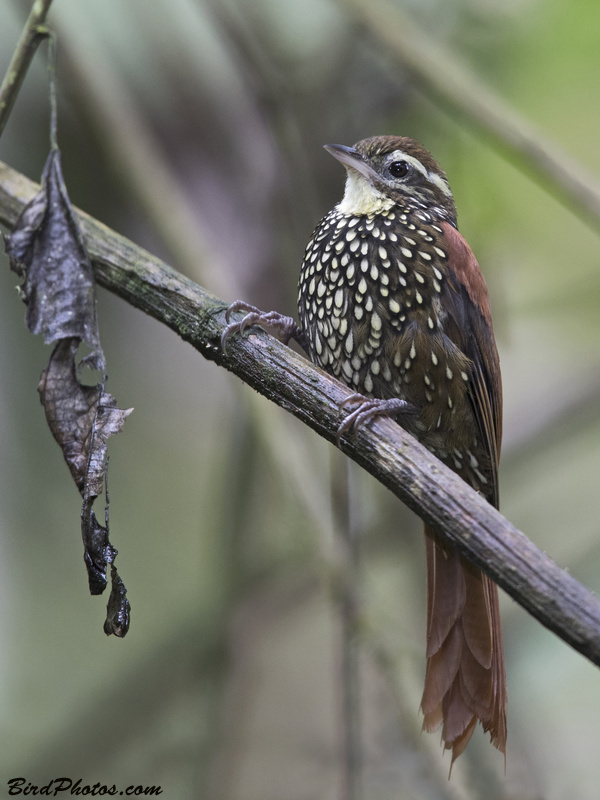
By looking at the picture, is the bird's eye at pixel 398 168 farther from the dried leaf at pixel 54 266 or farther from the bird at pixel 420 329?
the dried leaf at pixel 54 266

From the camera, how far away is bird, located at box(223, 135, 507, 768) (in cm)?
254

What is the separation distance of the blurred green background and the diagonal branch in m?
1.25

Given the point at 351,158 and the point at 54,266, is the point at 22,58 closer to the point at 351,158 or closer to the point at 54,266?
the point at 54,266

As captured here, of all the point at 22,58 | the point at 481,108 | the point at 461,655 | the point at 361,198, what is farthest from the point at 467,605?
the point at 22,58

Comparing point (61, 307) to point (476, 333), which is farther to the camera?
point (476, 333)

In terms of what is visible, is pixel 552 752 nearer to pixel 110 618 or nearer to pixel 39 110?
pixel 110 618

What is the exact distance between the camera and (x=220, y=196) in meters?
4.07

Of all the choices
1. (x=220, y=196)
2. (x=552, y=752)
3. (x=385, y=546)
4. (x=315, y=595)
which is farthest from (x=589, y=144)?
(x=552, y=752)

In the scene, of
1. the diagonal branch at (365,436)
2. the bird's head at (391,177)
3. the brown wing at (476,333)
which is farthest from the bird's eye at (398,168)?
the diagonal branch at (365,436)

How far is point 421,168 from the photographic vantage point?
277 cm

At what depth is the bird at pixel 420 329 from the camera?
254 cm

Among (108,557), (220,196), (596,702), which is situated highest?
(220,196)

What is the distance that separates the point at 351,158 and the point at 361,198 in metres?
0.15

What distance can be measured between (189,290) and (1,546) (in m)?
2.47
